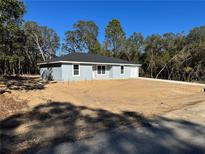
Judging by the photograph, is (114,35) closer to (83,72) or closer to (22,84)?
(83,72)

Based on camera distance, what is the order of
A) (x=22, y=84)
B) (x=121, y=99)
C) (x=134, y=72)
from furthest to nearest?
(x=134, y=72), (x=22, y=84), (x=121, y=99)

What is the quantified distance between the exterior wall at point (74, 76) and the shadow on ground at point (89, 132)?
13.0 m

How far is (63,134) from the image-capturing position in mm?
4578

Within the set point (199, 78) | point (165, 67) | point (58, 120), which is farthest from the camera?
point (165, 67)

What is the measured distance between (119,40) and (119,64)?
14.5 metres

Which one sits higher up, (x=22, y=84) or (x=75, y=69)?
(x=75, y=69)

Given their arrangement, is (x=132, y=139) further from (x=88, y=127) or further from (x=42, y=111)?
(x=42, y=111)

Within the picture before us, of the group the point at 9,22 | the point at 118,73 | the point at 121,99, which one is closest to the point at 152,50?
the point at 118,73

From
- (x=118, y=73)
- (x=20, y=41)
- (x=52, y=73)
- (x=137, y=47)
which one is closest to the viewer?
(x=20, y=41)

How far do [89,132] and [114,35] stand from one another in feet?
117

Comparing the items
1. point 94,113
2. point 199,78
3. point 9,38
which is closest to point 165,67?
point 199,78

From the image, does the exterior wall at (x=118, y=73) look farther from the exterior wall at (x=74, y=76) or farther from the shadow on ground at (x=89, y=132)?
the shadow on ground at (x=89, y=132)

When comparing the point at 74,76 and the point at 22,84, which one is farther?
the point at 74,76

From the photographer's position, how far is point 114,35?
127 ft
